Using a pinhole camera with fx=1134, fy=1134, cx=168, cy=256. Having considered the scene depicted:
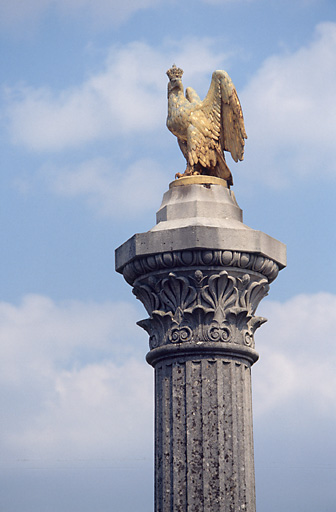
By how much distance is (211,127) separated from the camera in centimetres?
2056

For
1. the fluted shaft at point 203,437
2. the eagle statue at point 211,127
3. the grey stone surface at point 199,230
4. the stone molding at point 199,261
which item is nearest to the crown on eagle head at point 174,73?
the eagle statue at point 211,127

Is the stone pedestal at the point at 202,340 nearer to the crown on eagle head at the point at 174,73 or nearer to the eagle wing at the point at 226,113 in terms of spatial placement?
the eagle wing at the point at 226,113

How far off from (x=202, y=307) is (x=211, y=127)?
361 cm

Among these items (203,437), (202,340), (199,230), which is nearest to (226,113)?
(199,230)

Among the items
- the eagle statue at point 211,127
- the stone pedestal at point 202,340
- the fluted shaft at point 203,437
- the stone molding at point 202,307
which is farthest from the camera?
the eagle statue at point 211,127

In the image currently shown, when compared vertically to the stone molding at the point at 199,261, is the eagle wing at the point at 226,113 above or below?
above

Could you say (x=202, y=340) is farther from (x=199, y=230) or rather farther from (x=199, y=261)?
(x=199, y=230)

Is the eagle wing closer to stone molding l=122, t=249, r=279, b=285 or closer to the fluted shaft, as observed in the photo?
stone molding l=122, t=249, r=279, b=285

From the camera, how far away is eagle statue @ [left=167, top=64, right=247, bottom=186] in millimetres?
20469

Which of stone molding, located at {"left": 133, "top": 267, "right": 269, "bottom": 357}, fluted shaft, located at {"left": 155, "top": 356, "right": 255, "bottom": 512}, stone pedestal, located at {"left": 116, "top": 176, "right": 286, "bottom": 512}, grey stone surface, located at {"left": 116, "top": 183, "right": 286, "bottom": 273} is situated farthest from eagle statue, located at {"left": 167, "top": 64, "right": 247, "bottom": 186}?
fluted shaft, located at {"left": 155, "top": 356, "right": 255, "bottom": 512}

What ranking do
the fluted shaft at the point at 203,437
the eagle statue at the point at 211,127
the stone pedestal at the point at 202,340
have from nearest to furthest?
the fluted shaft at the point at 203,437
the stone pedestal at the point at 202,340
the eagle statue at the point at 211,127

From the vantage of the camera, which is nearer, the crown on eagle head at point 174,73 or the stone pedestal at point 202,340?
the stone pedestal at point 202,340

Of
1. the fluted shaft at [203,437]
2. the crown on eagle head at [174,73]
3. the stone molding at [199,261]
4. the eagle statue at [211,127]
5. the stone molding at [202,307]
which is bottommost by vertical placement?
the fluted shaft at [203,437]

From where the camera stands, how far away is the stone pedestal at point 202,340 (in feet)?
60.0
